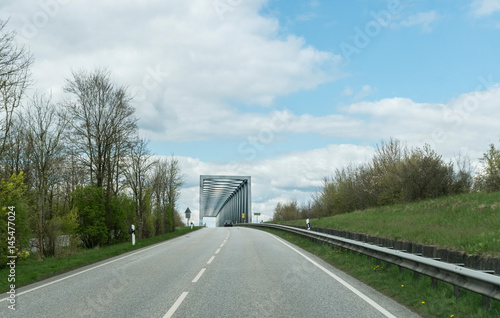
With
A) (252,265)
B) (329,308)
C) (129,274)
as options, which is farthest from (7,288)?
(329,308)

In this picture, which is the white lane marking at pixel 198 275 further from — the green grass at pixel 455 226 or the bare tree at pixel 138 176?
the bare tree at pixel 138 176

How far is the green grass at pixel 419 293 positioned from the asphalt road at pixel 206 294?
299 mm

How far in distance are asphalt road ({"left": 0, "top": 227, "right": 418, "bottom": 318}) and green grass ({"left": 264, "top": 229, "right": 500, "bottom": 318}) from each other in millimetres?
299

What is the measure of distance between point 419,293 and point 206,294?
12.8 ft

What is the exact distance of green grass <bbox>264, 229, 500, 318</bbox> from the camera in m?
5.79

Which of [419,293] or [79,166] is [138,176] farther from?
[419,293]

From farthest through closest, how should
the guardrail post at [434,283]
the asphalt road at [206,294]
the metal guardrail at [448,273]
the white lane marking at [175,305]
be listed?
the guardrail post at [434,283] < the asphalt road at [206,294] < the white lane marking at [175,305] < the metal guardrail at [448,273]

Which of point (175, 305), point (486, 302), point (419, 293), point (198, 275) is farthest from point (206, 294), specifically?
point (486, 302)

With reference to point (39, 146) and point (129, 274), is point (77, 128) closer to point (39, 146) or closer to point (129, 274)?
point (39, 146)

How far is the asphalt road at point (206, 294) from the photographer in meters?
6.17

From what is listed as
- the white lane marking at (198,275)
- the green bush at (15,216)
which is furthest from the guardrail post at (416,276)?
the green bush at (15,216)

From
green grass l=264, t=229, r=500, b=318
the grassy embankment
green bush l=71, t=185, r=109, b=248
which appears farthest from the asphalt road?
green bush l=71, t=185, r=109, b=248

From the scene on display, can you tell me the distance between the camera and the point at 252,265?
11930 millimetres

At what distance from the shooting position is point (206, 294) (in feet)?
24.6
